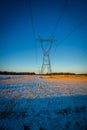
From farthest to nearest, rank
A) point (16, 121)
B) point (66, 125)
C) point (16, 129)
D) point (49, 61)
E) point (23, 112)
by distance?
point (49, 61), point (23, 112), point (16, 121), point (66, 125), point (16, 129)

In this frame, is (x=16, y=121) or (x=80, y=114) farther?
(x=80, y=114)

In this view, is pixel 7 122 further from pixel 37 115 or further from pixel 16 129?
pixel 37 115

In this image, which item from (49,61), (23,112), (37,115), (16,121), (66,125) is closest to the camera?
(66,125)

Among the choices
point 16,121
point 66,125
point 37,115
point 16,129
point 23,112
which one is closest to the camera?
point 16,129

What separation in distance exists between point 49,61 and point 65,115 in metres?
29.2

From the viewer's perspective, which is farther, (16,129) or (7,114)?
(7,114)

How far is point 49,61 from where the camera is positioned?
1326 inches

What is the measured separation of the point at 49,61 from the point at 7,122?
98.3 ft

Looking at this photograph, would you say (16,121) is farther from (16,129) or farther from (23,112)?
(23,112)

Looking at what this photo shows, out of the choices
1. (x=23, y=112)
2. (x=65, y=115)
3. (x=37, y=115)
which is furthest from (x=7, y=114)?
(x=65, y=115)

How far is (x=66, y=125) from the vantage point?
3854 mm

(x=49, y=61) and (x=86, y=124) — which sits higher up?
(x=49, y=61)

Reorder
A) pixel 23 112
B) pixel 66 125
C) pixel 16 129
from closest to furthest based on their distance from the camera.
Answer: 1. pixel 16 129
2. pixel 66 125
3. pixel 23 112

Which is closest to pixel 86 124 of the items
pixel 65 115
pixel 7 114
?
pixel 65 115
